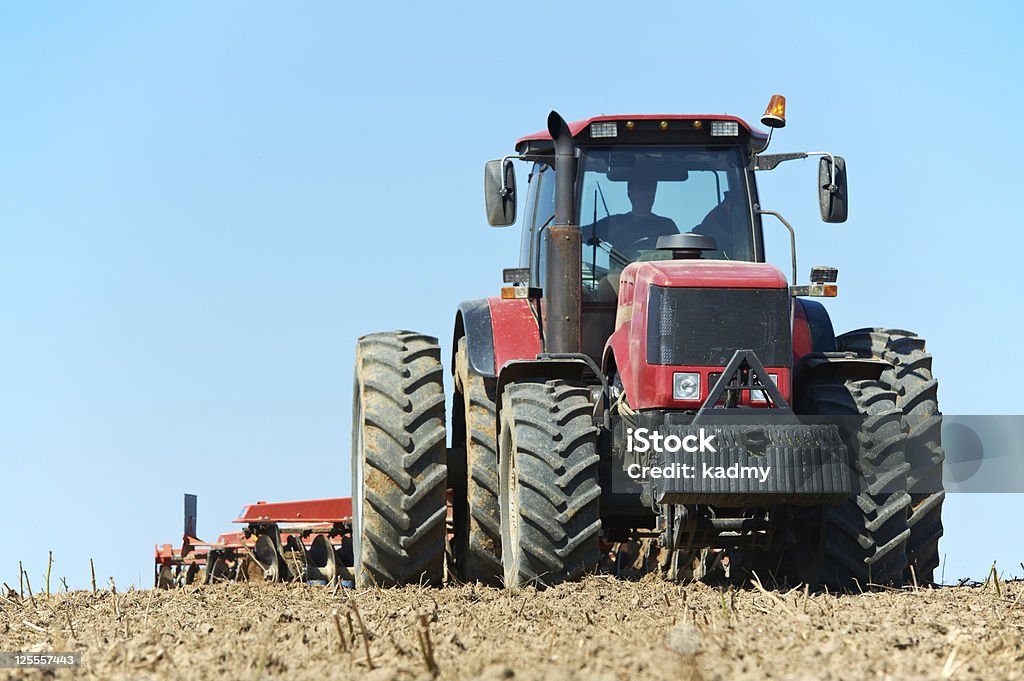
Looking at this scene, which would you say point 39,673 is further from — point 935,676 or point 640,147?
point 640,147

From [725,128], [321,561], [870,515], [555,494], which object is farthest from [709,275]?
[321,561]

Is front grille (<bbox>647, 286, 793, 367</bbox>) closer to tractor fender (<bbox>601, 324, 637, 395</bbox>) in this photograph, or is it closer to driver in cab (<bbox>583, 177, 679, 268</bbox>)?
tractor fender (<bbox>601, 324, 637, 395</bbox>)

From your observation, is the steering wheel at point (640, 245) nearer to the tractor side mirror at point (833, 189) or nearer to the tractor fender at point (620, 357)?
the tractor fender at point (620, 357)

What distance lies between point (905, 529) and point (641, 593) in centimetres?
159

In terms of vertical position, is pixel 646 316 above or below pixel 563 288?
below

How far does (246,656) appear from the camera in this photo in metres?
6.28

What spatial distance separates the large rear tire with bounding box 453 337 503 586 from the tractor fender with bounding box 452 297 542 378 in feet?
0.53

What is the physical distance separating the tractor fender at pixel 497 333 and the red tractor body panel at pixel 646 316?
1108 mm

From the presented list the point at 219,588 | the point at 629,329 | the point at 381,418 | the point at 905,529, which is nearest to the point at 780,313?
the point at 629,329

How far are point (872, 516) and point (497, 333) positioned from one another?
9.53 ft

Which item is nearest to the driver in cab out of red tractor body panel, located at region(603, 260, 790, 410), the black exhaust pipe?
the black exhaust pipe

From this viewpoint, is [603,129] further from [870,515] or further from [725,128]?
[870,515]

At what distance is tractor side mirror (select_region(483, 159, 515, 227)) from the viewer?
9.95 meters

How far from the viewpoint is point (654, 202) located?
406 inches
